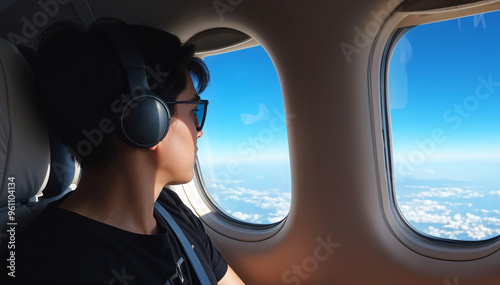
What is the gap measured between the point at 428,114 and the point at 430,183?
35cm

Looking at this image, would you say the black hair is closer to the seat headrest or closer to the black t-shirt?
the seat headrest

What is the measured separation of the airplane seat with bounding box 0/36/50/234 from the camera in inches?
40.3

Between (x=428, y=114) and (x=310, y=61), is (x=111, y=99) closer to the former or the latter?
(x=310, y=61)

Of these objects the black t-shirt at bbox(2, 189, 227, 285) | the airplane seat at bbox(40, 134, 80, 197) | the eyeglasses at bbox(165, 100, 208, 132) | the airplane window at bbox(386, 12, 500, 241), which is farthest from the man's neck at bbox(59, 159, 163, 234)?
the airplane window at bbox(386, 12, 500, 241)

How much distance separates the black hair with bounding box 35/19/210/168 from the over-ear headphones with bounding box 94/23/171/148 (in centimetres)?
3

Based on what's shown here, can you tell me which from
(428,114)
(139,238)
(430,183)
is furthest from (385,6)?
(139,238)

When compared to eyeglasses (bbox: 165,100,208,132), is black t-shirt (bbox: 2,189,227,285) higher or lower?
lower

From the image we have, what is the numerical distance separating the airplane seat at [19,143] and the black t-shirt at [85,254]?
111mm

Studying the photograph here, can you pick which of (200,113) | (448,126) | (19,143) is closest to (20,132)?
(19,143)

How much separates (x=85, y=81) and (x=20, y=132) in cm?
24

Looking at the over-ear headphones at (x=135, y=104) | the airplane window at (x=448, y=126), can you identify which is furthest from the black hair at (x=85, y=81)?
the airplane window at (x=448, y=126)

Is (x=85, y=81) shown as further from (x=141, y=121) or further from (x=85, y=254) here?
(x=85, y=254)

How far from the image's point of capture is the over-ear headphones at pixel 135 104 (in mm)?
1015

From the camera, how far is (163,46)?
116 cm
